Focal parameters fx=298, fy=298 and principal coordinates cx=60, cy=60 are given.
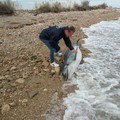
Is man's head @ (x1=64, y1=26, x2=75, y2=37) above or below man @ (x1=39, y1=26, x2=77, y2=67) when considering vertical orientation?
above

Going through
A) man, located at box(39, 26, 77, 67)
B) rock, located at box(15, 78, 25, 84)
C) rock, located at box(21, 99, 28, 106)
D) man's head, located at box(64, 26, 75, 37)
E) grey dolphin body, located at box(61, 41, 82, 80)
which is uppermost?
man's head, located at box(64, 26, 75, 37)

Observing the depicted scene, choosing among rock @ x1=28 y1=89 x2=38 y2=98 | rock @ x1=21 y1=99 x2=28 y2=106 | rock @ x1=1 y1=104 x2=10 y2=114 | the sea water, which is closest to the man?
the sea water

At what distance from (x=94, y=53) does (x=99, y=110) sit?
3933 millimetres

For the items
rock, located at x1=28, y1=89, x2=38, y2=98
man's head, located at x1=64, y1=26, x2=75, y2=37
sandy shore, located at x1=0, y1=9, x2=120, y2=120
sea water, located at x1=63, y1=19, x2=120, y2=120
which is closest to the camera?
sea water, located at x1=63, y1=19, x2=120, y2=120

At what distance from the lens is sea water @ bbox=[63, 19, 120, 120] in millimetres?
5762

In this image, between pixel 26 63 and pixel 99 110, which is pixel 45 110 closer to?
pixel 99 110

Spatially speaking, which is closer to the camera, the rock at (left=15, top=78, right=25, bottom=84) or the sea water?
the sea water

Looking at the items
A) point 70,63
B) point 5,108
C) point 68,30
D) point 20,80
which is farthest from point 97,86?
point 5,108

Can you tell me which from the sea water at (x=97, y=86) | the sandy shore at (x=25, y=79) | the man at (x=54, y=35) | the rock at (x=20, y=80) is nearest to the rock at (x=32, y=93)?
the sandy shore at (x=25, y=79)

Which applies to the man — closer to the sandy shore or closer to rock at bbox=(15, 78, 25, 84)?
the sandy shore

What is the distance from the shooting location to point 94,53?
378 inches

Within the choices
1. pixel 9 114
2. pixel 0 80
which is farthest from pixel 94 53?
pixel 9 114

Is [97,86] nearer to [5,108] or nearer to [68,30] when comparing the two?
[68,30]

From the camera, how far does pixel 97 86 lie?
6.94 m
